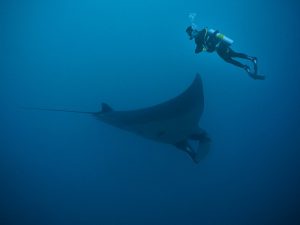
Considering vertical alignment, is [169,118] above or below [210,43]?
below

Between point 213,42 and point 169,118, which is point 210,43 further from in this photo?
point 169,118

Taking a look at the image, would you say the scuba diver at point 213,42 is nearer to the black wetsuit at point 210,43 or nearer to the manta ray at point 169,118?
the black wetsuit at point 210,43

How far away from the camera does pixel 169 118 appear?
189 inches

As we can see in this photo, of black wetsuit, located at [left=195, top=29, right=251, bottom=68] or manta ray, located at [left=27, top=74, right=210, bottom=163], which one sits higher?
black wetsuit, located at [left=195, top=29, right=251, bottom=68]

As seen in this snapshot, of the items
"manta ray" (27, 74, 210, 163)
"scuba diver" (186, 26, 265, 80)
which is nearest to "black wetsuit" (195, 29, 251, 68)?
"scuba diver" (186, 26, 265, 80)

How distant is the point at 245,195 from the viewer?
14.4 m

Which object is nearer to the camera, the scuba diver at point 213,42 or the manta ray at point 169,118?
the manta ray at point 169,118

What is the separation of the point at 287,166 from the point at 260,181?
7.05ft

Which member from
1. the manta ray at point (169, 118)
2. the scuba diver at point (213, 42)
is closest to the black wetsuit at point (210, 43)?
the scuba diver at point (213, 42)

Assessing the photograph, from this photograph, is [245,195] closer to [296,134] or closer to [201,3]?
[296,134]

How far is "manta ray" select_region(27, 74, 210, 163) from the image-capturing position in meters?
4.70

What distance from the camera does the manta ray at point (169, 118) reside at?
4703mm

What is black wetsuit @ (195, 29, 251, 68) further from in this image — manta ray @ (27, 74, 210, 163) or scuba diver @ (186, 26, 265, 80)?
manta ray @ (27, 74, 210, 163)

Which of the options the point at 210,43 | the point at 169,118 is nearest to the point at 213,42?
the point at 210,43
